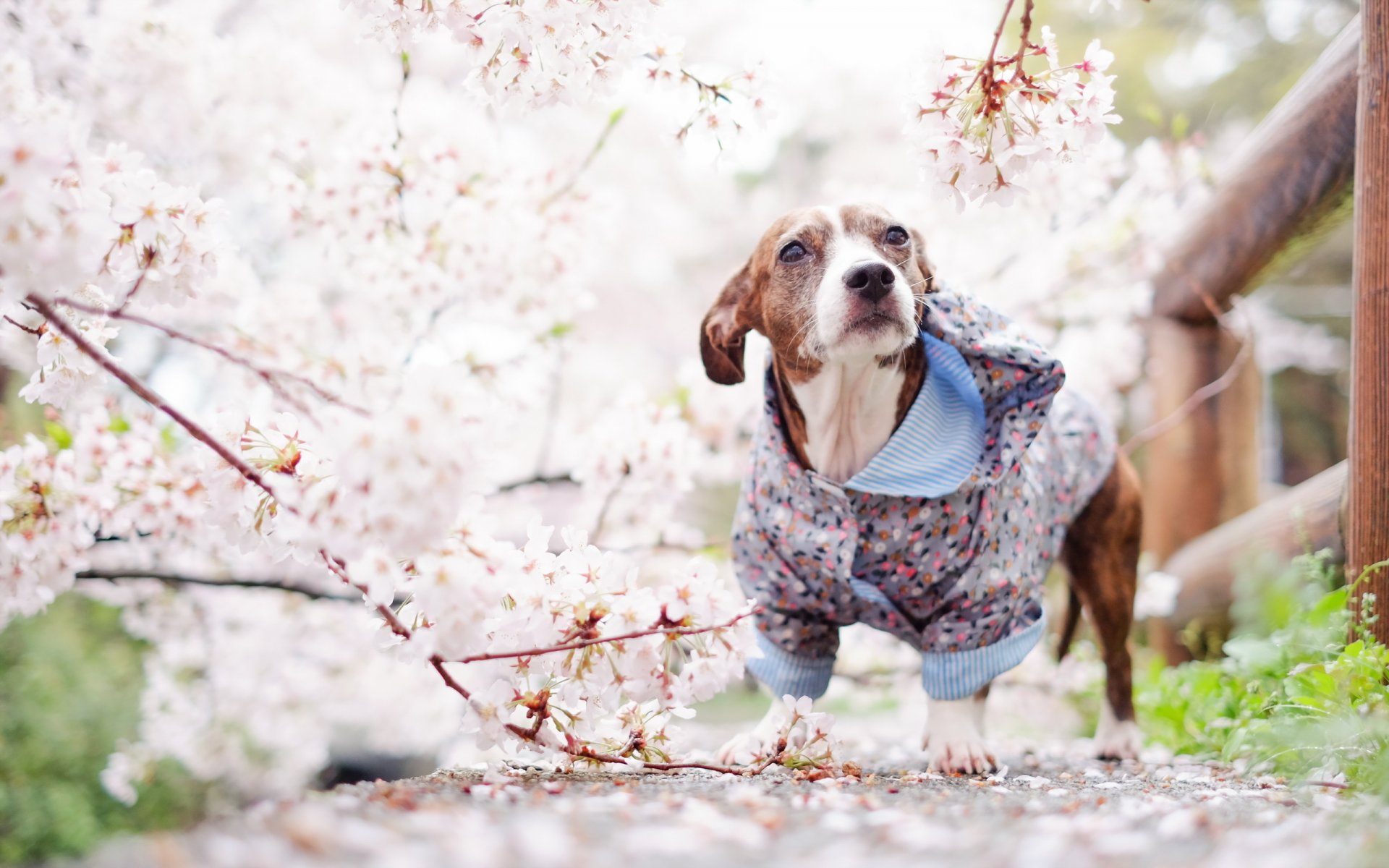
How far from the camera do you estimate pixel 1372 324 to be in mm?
2223

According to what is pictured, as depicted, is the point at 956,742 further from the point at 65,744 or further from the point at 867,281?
the point at 65,744

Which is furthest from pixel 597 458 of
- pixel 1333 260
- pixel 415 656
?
pixel 1333 260

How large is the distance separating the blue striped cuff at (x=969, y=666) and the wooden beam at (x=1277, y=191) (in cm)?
186

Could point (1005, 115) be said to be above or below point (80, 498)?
above

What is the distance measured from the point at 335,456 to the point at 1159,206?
3879 mm

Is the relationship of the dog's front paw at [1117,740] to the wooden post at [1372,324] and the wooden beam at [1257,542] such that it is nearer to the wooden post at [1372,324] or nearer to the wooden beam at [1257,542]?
the wooden beam at [1257,542]

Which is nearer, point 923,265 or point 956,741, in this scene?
point 956,741

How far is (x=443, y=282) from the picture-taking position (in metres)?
3.26

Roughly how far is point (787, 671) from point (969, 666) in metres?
0.46

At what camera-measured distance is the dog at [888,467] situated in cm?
238

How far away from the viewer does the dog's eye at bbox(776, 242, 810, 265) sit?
262 cm

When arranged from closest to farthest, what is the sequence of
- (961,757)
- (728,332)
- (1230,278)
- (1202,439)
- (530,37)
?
(530,37) → (961,757) → (728,332) → (1230,278) → (1202,439)

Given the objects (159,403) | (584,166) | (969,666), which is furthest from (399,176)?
(969,666)

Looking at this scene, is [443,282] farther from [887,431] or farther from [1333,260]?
[1333,260]
